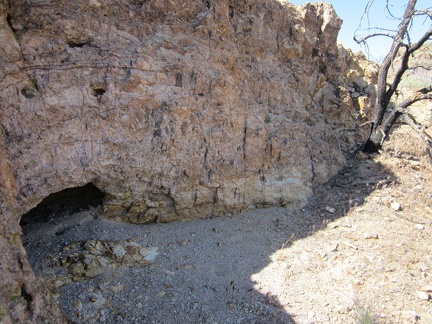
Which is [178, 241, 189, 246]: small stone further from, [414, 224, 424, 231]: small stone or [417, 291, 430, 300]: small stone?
[414, 224, 424, 231]: small stone

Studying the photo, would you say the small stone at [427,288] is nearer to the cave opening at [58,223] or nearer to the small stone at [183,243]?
the small stone at [183,243]

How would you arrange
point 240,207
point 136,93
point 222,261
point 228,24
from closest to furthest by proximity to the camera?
point 136,93, point 222,261, point 228,24, point 240,207

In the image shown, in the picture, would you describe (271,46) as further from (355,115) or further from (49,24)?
(49,24)

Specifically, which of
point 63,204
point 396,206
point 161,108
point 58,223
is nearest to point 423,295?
point 396,206

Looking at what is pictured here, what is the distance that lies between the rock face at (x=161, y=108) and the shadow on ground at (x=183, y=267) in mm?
276

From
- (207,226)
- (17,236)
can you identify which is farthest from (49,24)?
(207,226)

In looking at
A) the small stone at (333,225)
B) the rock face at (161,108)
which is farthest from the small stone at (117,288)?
the small stone at (333,225)

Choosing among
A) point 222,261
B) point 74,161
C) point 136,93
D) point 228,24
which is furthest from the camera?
point 228,24

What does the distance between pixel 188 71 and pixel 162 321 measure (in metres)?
2.99

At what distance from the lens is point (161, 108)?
13.5ft

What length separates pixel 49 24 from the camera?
340 cm

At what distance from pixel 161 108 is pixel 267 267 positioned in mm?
2443

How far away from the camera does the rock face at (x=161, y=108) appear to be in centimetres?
329

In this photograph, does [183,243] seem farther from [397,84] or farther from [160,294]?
[397,84]
